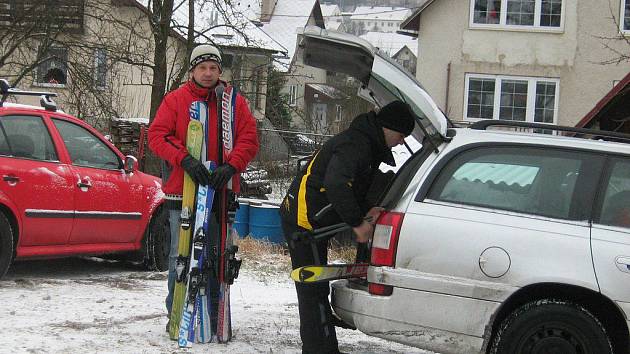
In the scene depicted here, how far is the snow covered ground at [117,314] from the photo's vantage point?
524 cm

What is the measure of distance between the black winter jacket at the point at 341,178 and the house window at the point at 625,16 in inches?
773

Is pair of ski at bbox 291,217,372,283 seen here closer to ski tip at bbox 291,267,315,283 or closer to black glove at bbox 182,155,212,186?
ski tip at bbox 291,267,315,283

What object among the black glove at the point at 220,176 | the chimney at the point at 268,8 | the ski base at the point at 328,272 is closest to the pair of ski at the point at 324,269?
the ski base at the point at 328,272

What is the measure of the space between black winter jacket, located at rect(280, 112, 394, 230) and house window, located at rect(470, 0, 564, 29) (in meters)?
19.2

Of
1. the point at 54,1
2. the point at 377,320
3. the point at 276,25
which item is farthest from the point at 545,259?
the point at 276,25

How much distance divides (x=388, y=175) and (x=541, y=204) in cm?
102

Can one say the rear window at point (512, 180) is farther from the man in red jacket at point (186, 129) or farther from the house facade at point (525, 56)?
the house facade at point (525, 56)

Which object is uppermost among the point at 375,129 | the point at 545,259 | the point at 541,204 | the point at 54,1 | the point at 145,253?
the point at 54,1

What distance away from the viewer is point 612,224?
438cm

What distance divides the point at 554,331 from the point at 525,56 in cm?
1994

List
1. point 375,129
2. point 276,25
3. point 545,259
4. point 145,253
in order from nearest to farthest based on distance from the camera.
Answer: point 545,259 → point 375,129 → point 145,253 → point 276,25

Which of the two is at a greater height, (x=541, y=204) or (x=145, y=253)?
(x=541, y=204)

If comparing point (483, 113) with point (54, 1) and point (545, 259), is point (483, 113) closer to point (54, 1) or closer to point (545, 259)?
point (54, 1)

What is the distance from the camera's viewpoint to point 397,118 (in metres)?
4.85
